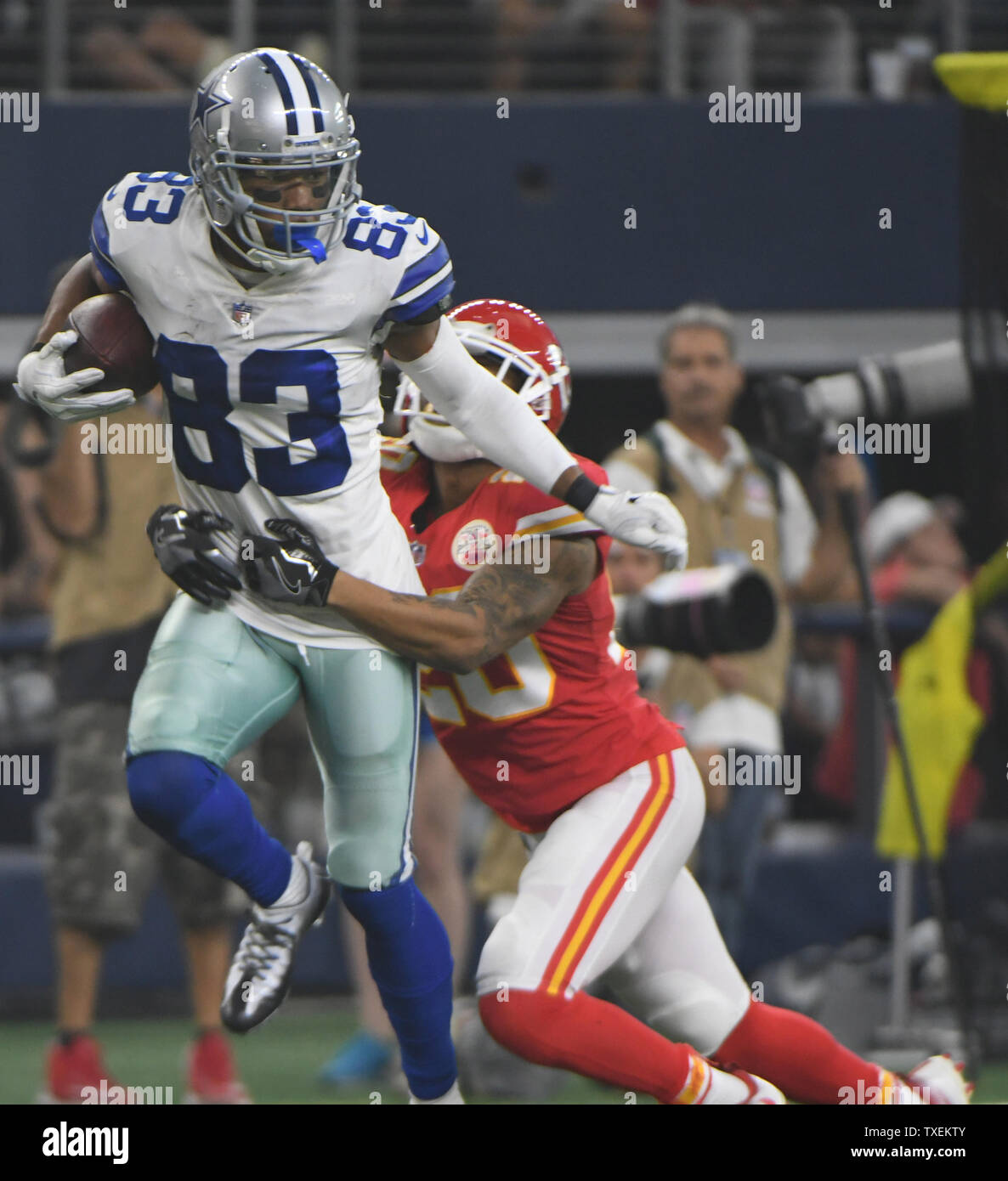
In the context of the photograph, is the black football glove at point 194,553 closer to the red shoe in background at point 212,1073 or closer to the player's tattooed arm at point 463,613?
the player's tattooed arm at point 463,613

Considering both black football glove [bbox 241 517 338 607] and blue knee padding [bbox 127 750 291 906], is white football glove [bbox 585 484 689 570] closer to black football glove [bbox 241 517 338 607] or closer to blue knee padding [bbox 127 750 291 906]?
black football glove [bbox 241 517 338 607]

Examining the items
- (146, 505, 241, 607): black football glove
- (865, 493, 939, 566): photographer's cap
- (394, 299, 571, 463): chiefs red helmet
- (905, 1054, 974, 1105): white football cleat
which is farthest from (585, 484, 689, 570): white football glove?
(865, 493, 939, 566): photographer's cap

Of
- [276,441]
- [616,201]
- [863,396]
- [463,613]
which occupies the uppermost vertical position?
[616,201]

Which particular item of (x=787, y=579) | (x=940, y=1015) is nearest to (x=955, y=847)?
(x=940, y=1015)

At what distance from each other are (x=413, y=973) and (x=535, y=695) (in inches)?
19.8

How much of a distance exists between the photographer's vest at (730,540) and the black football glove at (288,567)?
1862mm

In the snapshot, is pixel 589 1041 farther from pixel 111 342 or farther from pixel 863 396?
pixel 863 396

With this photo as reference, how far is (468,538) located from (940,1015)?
Result: 8.15ft

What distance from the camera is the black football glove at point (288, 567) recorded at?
127 inches

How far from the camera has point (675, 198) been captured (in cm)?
715

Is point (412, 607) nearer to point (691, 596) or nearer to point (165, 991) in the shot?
point (691, 596)

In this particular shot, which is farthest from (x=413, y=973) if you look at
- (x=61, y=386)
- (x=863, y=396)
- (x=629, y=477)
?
(x=863, y=396)

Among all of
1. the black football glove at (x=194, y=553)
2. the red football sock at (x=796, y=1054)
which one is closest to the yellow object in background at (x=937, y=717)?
the red football sock at (x=796, y=1054)

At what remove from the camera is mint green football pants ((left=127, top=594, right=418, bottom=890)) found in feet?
10.7
